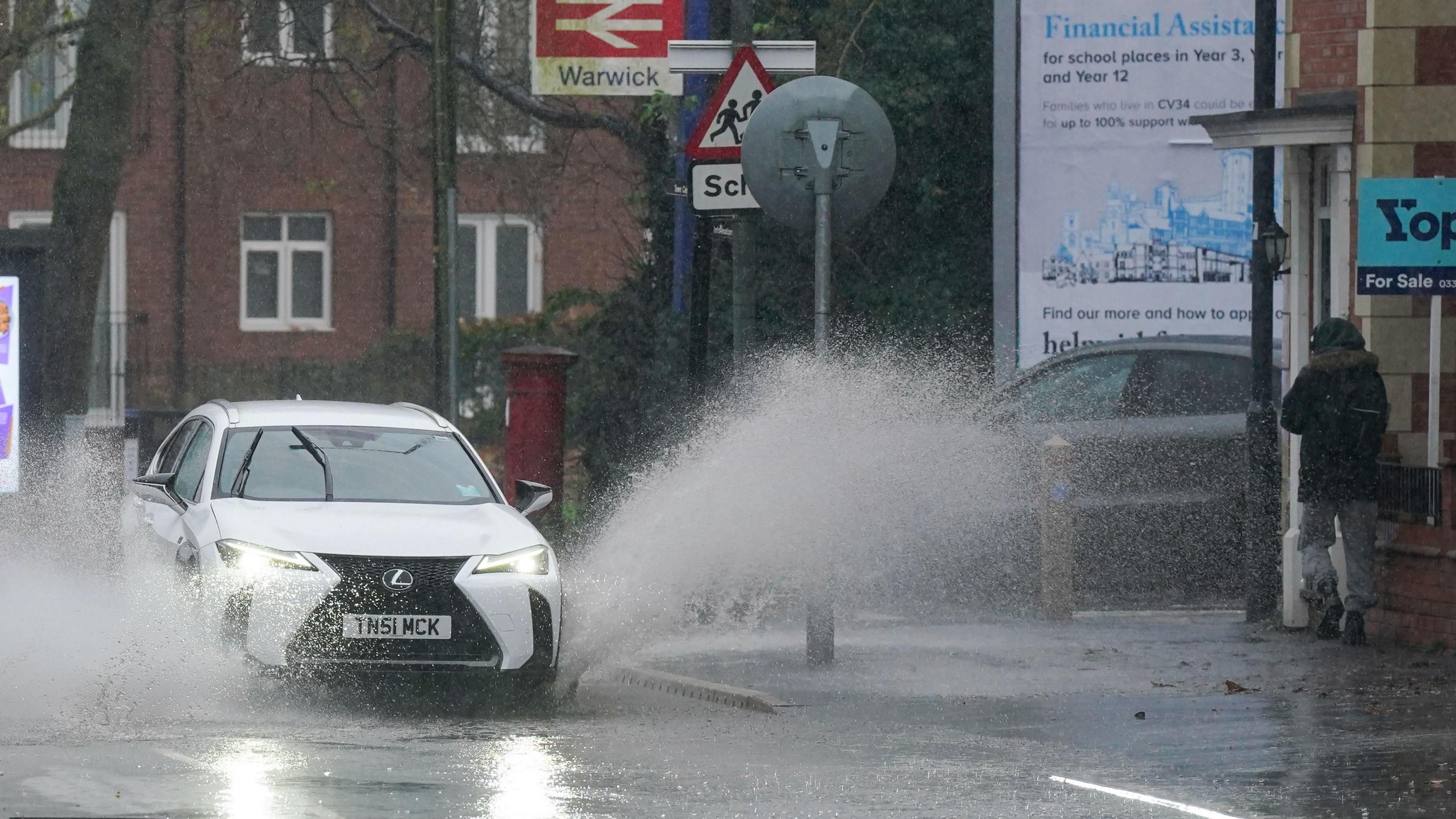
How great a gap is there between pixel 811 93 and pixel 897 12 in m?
9.14

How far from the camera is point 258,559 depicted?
36.0ft

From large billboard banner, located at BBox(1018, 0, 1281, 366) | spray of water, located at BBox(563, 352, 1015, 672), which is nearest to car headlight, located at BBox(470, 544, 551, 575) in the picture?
spray of water, located at BBox(563, 352, 1015, 672)

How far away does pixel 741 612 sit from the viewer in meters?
15.1

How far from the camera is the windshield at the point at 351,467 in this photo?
39.7 feet

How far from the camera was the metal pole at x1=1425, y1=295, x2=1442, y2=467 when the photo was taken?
13.4m

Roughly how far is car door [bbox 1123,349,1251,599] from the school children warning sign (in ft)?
14.4

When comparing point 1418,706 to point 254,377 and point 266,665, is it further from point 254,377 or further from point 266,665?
point 254,377

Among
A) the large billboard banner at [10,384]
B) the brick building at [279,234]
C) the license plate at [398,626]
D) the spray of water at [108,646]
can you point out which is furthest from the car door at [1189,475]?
the brick building at [279,234]

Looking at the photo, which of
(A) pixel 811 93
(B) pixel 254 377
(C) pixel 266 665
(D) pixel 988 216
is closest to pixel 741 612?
(A) pixel 811 93

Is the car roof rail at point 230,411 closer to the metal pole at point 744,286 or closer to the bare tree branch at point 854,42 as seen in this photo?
the metal pole at point 744,286

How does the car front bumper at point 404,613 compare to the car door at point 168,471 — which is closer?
the car front bumper at point 404,613

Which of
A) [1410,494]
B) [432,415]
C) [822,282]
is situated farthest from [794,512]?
[1410,494]

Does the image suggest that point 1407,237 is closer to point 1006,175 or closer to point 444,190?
point 1006,175

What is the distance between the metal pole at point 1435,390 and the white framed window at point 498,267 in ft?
76.8
